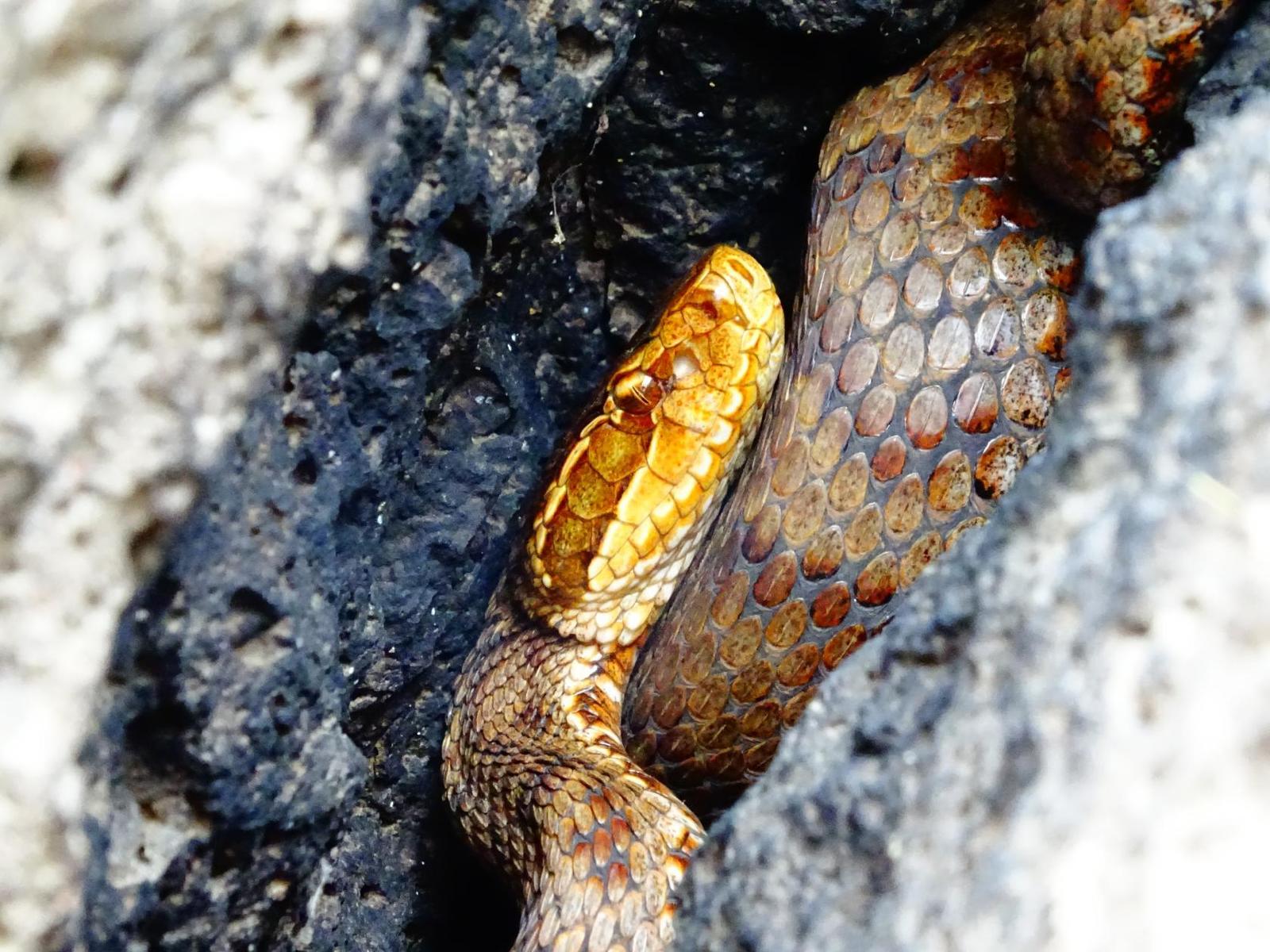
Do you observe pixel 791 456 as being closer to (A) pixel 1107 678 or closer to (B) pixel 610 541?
(B) pixel 610 541

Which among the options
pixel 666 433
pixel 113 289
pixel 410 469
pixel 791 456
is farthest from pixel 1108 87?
pixel 113 289

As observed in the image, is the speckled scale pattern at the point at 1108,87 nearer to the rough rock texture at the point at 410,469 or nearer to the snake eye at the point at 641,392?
the rough rock texture at the point at 410,469

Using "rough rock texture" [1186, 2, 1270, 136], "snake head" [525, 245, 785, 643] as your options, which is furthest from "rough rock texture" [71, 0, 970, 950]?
"rough rock texture" [1186, 2, 1270, 136]

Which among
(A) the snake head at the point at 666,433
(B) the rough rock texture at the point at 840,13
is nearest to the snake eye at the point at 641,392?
(A) the snake head at the point at 666,433

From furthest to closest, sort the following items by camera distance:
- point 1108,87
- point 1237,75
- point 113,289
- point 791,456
→ point 791,456
point 1108,87
point 1237,75
point 113,289

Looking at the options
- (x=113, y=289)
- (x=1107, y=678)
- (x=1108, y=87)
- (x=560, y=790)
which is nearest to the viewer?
(x=1107, y=678)

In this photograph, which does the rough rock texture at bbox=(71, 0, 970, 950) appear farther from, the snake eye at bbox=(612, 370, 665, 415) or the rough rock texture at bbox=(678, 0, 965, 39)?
the snake eye at bbox=(612, 370, 665, 415)
